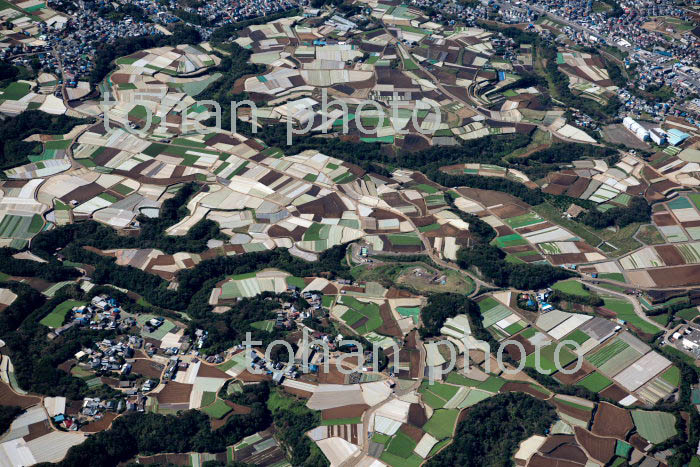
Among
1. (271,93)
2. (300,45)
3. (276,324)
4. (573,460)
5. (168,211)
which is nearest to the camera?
(573,460)

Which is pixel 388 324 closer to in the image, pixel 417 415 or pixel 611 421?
pixel 417 415

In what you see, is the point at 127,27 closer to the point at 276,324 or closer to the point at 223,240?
the point at 223,240

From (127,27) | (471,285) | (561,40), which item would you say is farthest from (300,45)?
(471,285)

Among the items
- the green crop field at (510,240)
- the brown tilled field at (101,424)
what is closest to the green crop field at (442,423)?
the brown tilled field at (101,424)

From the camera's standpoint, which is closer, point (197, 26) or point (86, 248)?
point (86, 248)

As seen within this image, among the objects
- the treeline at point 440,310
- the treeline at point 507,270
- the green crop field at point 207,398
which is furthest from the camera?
the treeline at point 507,270

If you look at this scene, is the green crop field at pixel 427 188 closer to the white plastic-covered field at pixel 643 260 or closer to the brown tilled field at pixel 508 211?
the brown tilled field at pixel 508 211

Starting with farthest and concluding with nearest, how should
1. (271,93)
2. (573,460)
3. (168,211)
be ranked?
(271,93)
(168,211)
(573,460)
